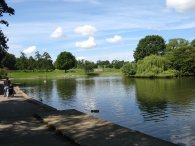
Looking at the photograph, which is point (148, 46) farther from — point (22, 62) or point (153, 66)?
point (22, 62)

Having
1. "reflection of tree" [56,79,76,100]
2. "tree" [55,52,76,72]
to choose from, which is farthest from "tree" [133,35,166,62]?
"reflection of tree" [56,79,76,100]

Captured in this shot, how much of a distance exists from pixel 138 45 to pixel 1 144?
130 m

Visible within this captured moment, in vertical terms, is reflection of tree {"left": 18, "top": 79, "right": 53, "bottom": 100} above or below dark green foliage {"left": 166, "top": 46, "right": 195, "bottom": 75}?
below

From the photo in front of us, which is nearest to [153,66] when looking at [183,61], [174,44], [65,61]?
[183,61]

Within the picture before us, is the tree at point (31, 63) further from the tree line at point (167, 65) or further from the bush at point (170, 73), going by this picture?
the bush at point (170, 73)

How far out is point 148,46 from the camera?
13950 cm

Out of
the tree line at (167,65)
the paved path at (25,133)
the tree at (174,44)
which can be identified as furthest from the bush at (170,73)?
the paved path at (25,133)

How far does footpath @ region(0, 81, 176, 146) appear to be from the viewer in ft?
42.9

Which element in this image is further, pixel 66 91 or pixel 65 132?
pixel 66 91

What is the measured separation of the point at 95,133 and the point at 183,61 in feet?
327

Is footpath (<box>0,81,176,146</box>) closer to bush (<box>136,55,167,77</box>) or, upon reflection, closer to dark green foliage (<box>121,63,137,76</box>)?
bush (<box>136,55,167,77</box>)

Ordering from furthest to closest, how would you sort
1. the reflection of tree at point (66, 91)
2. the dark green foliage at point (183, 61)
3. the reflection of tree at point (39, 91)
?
1. the dark green foliage at point (183, 61)
2. the reflection of tree at point (39, 91)
3. the reflection of tree at point (66, 91)

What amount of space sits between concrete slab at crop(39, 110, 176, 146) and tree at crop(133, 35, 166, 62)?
12163 cm

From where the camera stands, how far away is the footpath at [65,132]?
13086 mm
